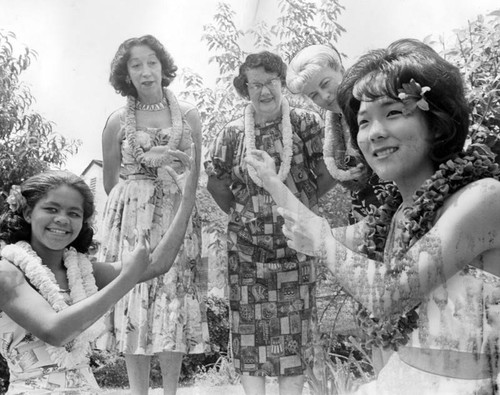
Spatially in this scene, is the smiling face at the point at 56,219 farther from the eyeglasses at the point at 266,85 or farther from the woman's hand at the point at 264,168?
the eyeglasses at the point at 266,85

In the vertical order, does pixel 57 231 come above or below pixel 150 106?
below

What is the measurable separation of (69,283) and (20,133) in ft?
7.07

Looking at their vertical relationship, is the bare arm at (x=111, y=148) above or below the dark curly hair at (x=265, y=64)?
below

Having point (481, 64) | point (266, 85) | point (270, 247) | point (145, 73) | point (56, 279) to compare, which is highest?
point (145, 73)

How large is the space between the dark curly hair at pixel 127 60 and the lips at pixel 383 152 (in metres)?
1.69

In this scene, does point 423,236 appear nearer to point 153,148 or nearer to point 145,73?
point 153,148

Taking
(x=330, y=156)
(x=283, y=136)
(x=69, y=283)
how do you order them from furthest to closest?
(x=283, y=136), (x=330, y=156), (x=69, y=283)

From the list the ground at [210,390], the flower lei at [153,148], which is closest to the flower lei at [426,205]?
the flower lei at [153,148]

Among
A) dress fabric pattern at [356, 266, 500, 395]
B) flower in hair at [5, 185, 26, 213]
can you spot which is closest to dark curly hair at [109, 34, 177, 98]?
flower in hair at [5, 185, 26, 213]

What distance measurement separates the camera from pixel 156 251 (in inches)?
99.5

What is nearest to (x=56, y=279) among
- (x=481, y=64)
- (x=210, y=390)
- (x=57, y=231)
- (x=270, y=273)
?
(x=57, y=231)

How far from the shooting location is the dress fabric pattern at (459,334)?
1543 mm

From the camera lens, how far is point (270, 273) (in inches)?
119

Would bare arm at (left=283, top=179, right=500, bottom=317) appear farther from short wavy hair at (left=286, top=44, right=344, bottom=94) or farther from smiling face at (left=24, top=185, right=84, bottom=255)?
short wavy hair at (left=286, top=44, right=344, bottom=94)
